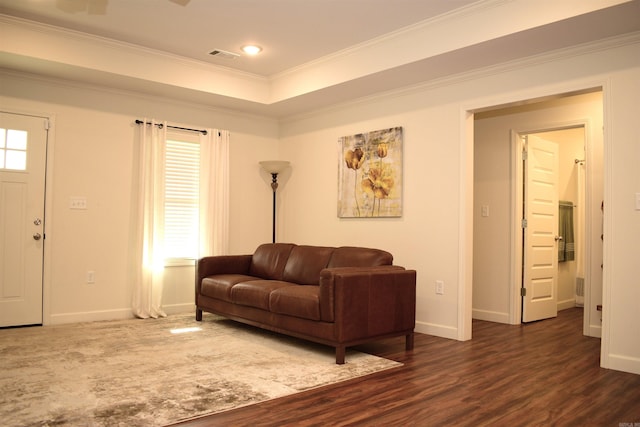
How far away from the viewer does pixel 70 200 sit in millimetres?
5082

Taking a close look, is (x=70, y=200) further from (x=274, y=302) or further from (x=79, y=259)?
(x=274, y=302)

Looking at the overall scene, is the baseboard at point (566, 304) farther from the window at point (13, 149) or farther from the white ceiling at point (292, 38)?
the window at point (13, 149)

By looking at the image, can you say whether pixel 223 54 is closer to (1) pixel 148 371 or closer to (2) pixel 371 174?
(2) pixel 371 174

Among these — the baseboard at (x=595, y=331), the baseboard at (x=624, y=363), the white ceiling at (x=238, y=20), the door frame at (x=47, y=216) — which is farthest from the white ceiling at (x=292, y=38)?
the baseboard at (x=595, y=331)

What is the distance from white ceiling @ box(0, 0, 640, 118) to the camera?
3645 mm

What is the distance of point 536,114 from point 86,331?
5.24 m

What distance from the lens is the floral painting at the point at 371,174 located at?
5.19 metres

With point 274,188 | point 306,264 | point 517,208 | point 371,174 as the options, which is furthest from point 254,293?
point 517,208

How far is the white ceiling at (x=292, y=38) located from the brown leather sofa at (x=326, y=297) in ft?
6.03

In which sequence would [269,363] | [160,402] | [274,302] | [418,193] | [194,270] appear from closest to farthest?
[160,402]
[269,363]
[274,302]
[418,193]
[194,270]

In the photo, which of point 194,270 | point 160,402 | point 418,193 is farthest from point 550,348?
point 194,270

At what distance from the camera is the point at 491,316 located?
18.2 feet

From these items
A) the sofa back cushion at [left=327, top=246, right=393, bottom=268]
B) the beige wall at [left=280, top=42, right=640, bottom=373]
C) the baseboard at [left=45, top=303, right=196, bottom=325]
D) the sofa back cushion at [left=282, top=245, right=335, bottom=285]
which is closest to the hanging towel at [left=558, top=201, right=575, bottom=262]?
the beige wall at [left=280, top=42, right=640, bottom=373]

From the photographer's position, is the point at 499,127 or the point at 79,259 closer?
the point at 79,259
